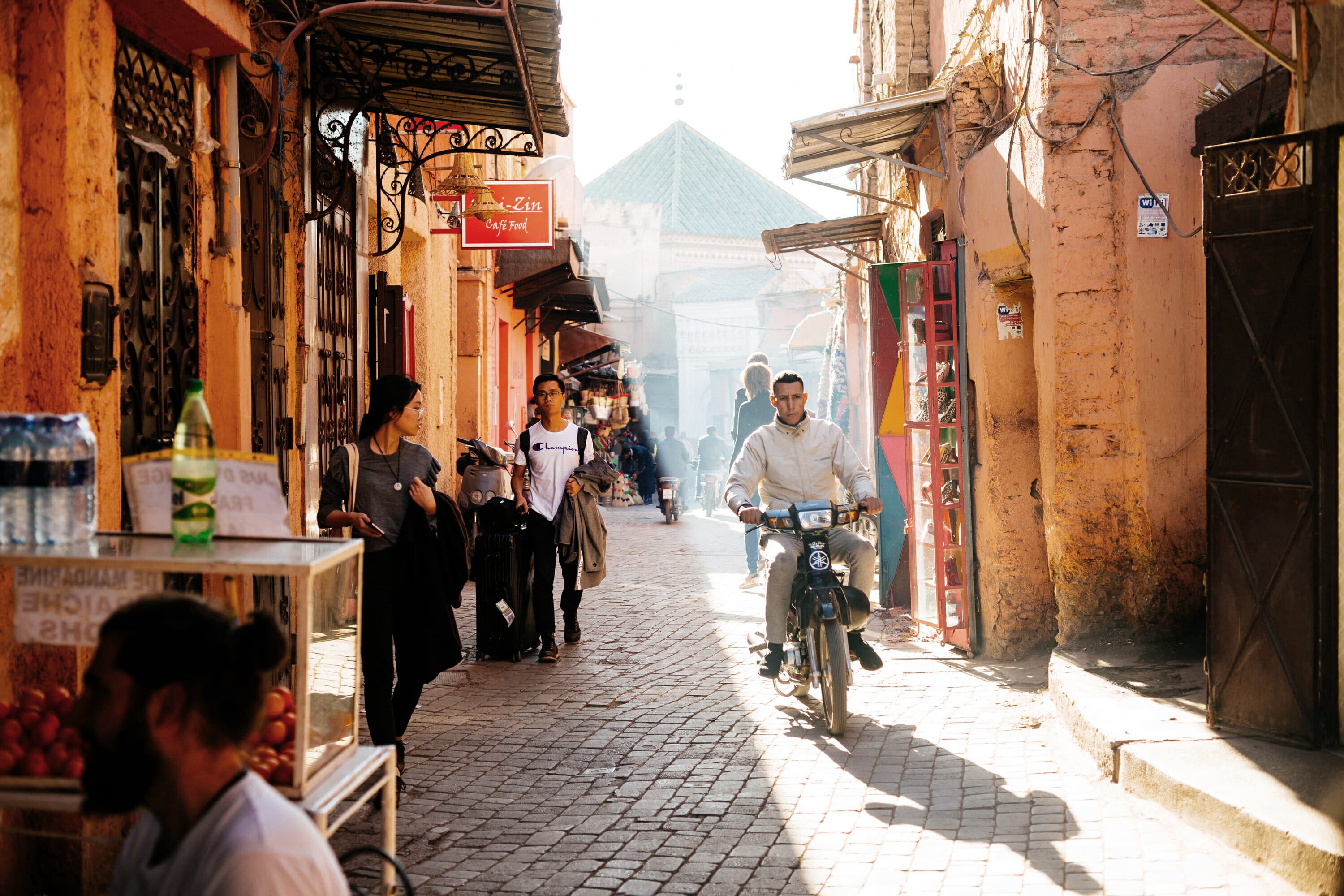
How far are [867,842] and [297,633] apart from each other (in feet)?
8.32

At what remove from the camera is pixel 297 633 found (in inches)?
117

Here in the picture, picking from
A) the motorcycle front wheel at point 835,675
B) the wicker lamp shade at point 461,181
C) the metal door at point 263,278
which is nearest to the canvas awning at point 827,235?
the wicker lamp shade at point 461,181

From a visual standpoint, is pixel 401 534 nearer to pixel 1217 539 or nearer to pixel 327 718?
pixel 327 718

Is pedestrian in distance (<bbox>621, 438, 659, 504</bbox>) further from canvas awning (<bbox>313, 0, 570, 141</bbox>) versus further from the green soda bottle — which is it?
the green soda bottle

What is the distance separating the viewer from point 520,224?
1248 cm

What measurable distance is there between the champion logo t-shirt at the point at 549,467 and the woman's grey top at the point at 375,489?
3.16 meters

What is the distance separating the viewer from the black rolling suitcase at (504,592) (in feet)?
27.8

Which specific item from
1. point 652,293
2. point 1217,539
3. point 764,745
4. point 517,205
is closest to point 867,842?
point 764,745

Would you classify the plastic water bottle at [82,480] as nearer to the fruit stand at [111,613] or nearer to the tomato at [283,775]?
the fruit stand at [111,613]

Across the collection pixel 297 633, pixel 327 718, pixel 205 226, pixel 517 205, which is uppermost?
pixel 517 205

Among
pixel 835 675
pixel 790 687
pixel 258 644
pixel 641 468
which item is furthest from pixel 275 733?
pixel 641 468

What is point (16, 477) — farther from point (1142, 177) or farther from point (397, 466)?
point (1142, 177)

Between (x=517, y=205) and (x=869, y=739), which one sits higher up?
(x=517, y=205)

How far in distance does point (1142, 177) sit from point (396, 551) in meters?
4.61
